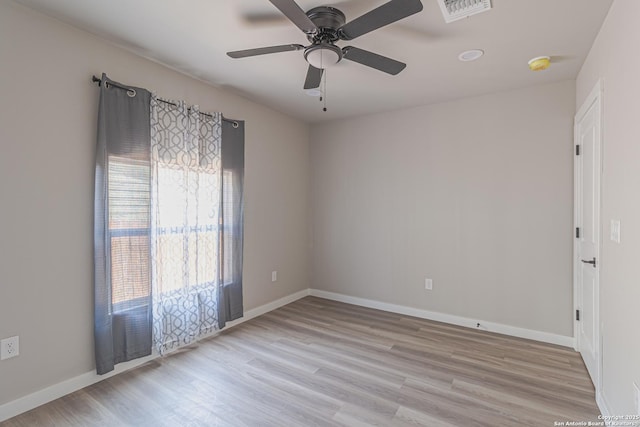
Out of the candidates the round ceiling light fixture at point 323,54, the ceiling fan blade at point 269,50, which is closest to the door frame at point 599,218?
the round ceiling light fixture at point 323,54

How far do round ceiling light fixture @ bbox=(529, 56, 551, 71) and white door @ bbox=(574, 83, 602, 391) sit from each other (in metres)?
0.43

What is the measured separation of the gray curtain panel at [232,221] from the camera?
3.23 meters

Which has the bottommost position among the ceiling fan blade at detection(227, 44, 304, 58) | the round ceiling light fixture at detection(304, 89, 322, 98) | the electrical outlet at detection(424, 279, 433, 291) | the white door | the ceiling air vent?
the electrical outlet at detection(424, 279, 433, 291)

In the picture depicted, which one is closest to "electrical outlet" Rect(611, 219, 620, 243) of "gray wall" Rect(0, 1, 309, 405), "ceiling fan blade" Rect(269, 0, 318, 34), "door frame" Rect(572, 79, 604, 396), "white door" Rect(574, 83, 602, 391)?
"door frame" Rect(572, 79, 604, 396)

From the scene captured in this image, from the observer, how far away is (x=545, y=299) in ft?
9.91

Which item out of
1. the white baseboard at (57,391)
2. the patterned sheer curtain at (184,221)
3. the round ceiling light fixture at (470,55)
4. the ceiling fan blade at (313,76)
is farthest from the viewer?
the patterned sheer curtain at (184,221)

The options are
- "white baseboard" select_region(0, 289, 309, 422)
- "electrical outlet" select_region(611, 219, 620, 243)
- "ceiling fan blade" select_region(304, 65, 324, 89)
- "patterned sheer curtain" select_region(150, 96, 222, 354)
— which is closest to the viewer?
"electrical outlet" select_region(611, 219, 620, 243)

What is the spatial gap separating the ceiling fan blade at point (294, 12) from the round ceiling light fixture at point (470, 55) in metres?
1.45

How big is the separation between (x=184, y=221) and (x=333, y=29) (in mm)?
2076

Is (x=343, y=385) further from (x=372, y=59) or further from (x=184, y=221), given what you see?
(x=372, y=59)

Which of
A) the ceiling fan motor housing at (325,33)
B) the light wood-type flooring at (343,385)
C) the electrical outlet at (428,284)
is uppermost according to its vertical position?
the ceiling fan motor housing at (325,33)

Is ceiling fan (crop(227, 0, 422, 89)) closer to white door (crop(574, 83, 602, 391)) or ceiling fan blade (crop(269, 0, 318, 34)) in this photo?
ceiling fan blade (crop(269, 0, 318, 34))

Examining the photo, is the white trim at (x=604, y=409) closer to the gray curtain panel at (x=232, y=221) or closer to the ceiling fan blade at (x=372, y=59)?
the ceiling fan blade at (x=372, y=59)

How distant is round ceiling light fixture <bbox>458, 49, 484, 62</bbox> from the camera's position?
7.88ft
